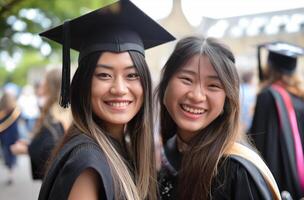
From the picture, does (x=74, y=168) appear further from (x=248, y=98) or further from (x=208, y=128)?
(x=248, y=98)

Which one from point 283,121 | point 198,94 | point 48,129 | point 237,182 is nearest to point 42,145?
point 48,129

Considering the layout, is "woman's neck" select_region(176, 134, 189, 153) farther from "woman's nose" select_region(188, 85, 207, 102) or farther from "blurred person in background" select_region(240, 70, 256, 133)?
"blurred person in background" select_region(240, 70, 256, 133)

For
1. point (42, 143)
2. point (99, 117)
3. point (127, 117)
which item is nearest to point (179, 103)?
point (127, 117)

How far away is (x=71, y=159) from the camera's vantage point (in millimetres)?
1426

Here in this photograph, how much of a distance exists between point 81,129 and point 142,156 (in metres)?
0.38

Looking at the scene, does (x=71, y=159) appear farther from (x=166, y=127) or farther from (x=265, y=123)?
(x=265, y=123)

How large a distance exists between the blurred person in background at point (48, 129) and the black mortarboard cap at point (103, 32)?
117 centimetres

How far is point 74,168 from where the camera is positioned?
1.39 m

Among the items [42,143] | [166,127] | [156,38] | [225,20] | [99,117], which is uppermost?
[225,20]

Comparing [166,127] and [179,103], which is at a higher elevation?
[179,103]

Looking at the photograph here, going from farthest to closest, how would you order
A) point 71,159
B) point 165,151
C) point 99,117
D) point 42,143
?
1. point 42,143
2. point 165,151
3. point 99,117
4. point 71,159

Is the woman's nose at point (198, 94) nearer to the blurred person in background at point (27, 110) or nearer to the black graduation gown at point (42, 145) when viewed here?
the black graduation gown at point (42, 145)

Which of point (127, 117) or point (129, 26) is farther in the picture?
point (129, 26)

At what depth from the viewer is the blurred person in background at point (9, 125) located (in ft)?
10.8
